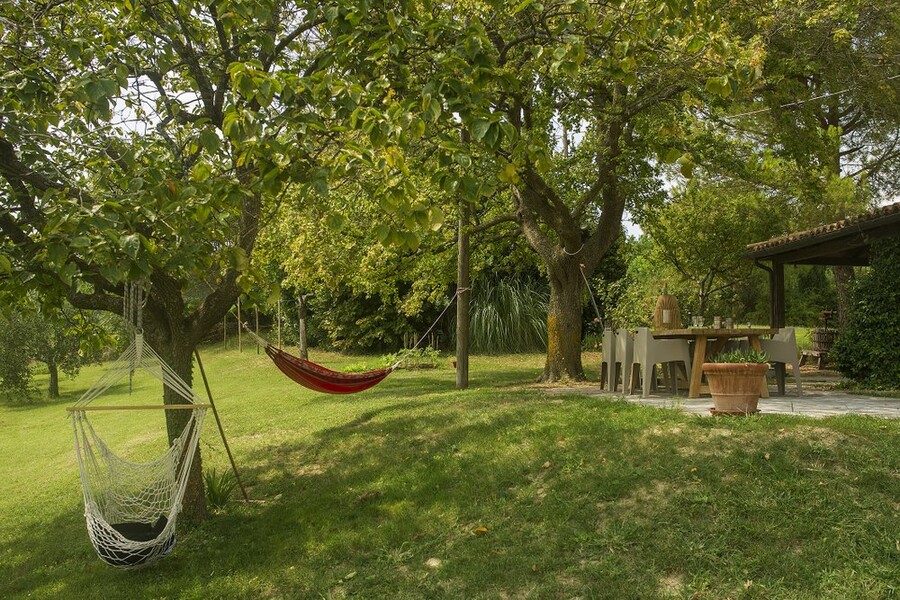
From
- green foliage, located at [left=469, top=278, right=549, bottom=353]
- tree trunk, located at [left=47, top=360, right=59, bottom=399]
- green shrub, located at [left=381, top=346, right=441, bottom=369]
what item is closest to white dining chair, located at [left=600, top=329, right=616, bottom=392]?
green shrub, located at [left=381, top=346, right=441, bottom=369]

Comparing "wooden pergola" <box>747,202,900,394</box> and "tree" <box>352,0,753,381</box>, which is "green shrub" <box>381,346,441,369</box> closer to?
"tree" <box>352,0,753,381</box>

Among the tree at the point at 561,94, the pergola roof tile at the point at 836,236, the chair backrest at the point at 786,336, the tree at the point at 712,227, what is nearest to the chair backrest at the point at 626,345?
the chair backrest at the point at 786,336

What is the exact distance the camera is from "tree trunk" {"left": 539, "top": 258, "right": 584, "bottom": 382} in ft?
31.6

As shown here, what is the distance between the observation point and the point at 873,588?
3146mm

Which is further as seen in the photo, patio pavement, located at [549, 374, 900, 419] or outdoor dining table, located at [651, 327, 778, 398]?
outdoor dining table, located at [651, 327, 778, 398]

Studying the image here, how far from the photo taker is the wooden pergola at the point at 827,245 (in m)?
8.24

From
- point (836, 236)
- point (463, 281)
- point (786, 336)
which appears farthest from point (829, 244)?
point (463, 281)

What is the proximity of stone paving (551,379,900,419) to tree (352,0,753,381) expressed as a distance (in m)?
2.38

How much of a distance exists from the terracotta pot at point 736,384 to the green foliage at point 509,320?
1114 centimetres

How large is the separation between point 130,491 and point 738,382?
4.42 metres

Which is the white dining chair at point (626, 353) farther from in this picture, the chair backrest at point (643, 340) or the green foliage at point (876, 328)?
the green foliage at point (876, 328)

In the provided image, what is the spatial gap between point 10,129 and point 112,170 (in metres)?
0.85

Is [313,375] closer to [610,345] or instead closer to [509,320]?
[610,345]

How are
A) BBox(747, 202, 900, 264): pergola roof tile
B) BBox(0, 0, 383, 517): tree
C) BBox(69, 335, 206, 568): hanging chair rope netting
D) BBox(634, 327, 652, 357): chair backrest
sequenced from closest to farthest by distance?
BBox(0, 0, 383, 517): tree → BBox(69, 335, 206, 568): hanging chair rope netting → BBox(634, 327, 652, 357): chair backrest → BBox(747, 202, 900, 264): pergola roof tile
